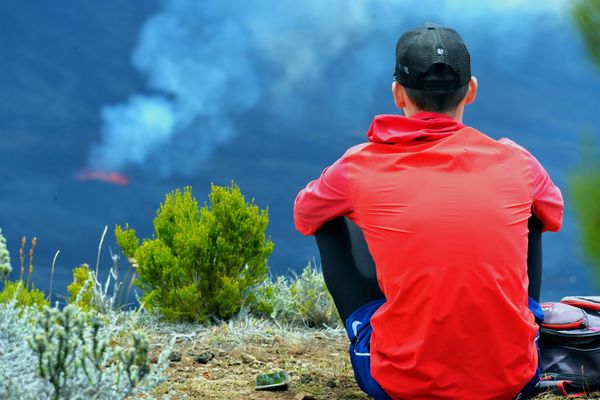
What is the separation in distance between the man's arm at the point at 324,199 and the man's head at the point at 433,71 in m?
0.37

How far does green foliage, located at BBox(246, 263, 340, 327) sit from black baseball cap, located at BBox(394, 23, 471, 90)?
9.35 ft

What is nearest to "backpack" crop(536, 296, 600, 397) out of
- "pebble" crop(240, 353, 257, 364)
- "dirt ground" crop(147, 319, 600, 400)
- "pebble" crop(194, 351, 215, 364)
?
"dirt ground" crop(147, 319, 600, 400)

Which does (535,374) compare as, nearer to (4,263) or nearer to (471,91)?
(471,91)

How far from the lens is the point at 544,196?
10.1 feet

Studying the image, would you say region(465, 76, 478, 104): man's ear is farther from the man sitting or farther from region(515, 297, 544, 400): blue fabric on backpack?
region(515, 297, 544, 400): blue fabric on backpack

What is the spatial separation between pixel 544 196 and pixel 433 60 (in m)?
0.71

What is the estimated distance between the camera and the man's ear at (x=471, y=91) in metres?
3.04

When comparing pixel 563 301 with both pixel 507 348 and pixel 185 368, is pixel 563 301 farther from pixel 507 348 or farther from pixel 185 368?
pixel 185 368

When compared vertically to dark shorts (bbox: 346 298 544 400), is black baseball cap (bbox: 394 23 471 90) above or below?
above

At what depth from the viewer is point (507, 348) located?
2916 mm

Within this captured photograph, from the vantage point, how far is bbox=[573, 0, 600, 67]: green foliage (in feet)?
27.5

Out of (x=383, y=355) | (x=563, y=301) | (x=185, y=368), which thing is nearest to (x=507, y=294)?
(x=383, y=355)

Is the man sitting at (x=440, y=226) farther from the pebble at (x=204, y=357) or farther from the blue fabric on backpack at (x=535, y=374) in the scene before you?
the pebble at (x=204, y=357)

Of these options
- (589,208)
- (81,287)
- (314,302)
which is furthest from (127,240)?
(589,208)
